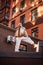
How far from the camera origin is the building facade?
23.8 metres

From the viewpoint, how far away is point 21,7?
92.7 ft

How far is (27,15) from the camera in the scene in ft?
86.1

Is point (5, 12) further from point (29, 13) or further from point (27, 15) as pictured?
point (29, 13)

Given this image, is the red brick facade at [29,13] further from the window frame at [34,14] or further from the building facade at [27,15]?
the window frame at [34,14]

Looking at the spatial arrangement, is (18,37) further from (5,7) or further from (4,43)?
(5,7)

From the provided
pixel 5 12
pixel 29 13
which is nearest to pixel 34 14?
pixel 29 13

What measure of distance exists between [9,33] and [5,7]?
16.8 metres

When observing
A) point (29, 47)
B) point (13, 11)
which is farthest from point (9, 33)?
point (13, 11)

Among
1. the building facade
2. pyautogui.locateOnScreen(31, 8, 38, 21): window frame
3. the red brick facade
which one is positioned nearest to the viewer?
the red brick facade

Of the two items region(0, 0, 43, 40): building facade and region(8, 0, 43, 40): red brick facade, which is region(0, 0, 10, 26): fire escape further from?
region(8, 0, 43, 40): red brick facade

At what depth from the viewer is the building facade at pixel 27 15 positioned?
23.8 meters

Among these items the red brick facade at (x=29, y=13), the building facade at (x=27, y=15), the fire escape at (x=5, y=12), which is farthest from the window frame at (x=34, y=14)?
the fire escape at (x=5, y=12)

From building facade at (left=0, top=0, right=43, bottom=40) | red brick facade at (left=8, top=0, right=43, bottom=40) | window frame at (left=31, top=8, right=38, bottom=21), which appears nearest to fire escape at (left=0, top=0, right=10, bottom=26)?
building facade at (left=0, top=0, right=43, bottom=40)

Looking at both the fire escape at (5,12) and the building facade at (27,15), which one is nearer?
the building facade at (27,15)
